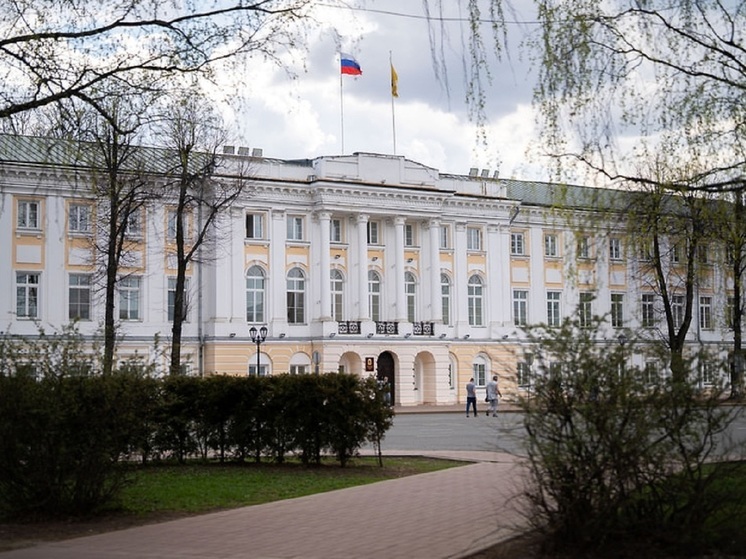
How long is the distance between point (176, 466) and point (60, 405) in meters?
8.19

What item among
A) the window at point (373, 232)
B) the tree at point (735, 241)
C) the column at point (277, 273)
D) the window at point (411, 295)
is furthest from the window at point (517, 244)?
the tree at point (735, 241)

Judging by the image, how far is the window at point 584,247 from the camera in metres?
12.9

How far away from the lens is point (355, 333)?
188 ft

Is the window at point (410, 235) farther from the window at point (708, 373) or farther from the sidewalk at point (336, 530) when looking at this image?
the window at point (708, 373)

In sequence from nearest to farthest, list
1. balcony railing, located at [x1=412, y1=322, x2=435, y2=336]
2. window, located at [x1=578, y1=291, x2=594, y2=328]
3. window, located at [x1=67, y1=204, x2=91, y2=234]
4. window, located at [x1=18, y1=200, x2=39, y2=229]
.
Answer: window, located at [x1=578, y1=291, x2=594, y2=328] → window, located at [x1=67, y1=204, x2=91, y2=234] → window, located at [x1=18, y1=200, x2=39, y2=229] → balcony railing, located at [x1=412, y1=322, x2=435, y2=336]

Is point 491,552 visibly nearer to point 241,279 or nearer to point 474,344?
point 241,279

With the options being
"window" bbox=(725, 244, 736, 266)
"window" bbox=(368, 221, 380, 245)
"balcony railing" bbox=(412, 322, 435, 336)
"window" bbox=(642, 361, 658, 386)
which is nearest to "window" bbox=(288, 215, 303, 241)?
"window" bbox=(368, 221, 380, 245)

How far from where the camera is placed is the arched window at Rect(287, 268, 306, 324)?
56562 millimetres

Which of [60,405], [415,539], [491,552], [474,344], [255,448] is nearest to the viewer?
[491,552]

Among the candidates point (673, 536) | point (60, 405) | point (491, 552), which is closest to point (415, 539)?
point (491, 552)

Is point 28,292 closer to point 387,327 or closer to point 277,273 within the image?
point 277,273

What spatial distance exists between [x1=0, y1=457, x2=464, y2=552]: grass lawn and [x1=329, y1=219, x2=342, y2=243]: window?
3618cm

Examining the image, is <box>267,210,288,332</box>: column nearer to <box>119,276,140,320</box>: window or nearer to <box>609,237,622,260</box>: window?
<box>119,276,140,320</box>: window

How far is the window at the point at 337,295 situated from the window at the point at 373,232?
2891 mm
